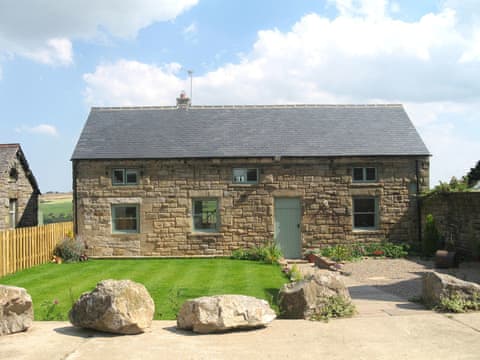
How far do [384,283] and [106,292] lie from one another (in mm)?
7640

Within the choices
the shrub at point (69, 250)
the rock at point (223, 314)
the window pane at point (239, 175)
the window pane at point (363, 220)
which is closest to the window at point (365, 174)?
the window pane at point (363, 220)

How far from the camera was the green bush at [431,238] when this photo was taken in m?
17.2

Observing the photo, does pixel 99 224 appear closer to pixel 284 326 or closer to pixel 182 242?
pixel 182 242

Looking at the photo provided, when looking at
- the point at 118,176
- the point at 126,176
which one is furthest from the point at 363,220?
the point at 118,176

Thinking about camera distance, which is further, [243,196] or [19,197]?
[19,197]

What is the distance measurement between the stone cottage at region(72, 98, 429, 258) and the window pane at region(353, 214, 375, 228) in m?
0.04

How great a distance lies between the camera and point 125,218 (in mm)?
19094

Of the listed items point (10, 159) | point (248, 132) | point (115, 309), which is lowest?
point (115, 309)

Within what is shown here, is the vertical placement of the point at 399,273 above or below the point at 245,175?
below

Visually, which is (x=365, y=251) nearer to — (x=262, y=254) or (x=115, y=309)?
(x=262, y=254)

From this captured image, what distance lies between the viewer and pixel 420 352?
6141mm

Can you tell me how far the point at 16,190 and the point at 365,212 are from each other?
14.4 metres

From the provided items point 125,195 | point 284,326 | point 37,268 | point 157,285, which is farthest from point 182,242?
point 284,326

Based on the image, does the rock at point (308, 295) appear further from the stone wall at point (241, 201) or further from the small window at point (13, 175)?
the small window at point (13, 175)
